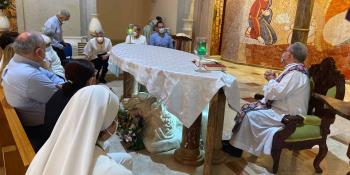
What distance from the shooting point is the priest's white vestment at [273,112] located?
2.67m

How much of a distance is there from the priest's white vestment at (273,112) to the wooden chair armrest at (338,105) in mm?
140

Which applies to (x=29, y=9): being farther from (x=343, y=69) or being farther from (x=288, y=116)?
(x=343, y=69)

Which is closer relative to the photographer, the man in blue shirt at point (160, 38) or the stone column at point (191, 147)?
the stone column at point (191, 147)

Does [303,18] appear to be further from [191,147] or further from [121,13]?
[121,13]

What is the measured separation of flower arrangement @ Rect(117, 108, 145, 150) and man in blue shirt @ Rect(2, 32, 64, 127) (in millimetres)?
917

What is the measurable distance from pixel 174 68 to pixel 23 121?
4.35 ft

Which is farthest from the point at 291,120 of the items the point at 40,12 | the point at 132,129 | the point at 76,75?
the point at 40,12

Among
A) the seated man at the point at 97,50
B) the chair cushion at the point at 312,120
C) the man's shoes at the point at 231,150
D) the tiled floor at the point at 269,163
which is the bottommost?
the tiled floor at the point at 269,163

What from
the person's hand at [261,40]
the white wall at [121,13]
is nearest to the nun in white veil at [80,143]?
the person's hand at [261,40]

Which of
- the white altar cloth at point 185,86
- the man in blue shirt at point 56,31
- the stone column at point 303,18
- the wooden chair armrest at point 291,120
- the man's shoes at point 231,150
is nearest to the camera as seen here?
the white altar cloth at point 185,86

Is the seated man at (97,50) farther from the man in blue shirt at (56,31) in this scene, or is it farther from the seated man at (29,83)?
the seated man at (29,83)

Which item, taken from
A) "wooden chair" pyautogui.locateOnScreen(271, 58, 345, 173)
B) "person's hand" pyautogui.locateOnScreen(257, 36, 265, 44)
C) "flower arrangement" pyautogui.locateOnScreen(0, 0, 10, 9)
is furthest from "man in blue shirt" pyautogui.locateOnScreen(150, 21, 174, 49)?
"wooden chair" pyautogui.locateOnScreen(271, 58, 345, 173)

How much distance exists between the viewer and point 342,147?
348cm

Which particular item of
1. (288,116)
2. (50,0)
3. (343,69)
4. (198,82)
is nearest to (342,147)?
(288,116)
